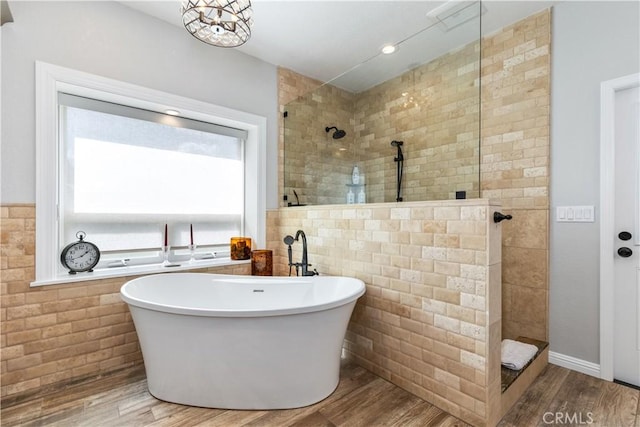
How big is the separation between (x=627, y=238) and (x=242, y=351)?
250 cm

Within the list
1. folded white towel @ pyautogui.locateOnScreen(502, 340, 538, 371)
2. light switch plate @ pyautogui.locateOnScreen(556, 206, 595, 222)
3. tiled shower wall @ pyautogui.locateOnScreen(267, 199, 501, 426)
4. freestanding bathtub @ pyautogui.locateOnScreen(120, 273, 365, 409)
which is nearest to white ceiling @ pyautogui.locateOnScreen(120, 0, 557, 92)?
tiled shower wall @ pyautogui.locateOnScreen(267, 199, 501, 426)

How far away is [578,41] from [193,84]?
294 cm

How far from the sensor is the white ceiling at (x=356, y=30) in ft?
6.88

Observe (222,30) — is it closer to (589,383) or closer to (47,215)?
(47,215)

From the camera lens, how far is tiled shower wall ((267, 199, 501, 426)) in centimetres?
148

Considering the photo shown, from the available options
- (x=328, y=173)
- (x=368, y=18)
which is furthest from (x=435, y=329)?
(x=368, y=18)

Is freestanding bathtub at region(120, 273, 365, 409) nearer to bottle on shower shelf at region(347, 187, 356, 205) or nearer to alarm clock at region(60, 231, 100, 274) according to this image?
alarm clock at region(60, 231, 100, 274)

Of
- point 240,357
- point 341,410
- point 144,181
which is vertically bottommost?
point 341,410

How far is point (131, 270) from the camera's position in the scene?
7.18ft

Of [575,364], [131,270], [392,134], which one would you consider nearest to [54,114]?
[131,270]

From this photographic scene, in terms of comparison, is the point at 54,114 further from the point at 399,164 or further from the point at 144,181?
the point at 399,164

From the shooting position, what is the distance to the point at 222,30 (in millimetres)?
1655

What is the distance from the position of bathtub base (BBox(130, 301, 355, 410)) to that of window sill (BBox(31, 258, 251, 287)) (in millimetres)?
612

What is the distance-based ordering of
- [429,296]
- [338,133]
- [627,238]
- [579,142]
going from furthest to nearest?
1. [338,133]
2. [579,142]
3. [627,238]
4. [429,296]
